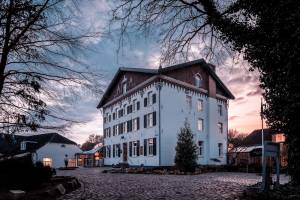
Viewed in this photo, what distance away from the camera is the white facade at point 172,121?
35.7m

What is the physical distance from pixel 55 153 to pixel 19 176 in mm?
48547

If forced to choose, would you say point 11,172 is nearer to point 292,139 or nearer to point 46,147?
point 292,139

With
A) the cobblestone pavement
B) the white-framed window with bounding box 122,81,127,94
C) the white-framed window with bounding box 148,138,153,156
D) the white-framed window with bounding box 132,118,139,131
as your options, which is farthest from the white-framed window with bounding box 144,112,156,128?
the cobblestone pavement

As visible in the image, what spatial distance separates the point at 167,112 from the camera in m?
36.1

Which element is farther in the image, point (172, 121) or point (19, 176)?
point (172, 121)

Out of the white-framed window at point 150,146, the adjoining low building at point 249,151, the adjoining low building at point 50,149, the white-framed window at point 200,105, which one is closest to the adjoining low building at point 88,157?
the adjoining low building at point 50,149

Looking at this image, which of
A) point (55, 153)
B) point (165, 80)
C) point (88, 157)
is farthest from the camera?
point (88, 157)

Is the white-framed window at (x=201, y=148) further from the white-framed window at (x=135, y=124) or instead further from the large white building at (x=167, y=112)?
the white-framed window at (x=135, y=124)

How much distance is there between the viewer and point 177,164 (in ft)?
101

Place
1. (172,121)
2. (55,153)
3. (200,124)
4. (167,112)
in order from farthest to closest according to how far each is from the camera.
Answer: (55,153)
(200,124)
(172,121)
(167,112)

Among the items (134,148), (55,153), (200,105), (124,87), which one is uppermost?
(124,87)

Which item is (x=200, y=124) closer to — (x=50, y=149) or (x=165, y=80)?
(x=165, y=80)

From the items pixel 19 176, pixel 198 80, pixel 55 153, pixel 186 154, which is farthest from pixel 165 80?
pixel 55 153

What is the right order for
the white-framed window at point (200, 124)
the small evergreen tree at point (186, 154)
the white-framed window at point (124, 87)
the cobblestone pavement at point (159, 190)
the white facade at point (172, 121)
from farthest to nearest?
the white-framed window at point (124, 87), the white-framed window at point (200, 124), the white facade at point (172, 121), the small evergreen tree at point (186, 154), the cobblestone pavement at point (159, 190)
